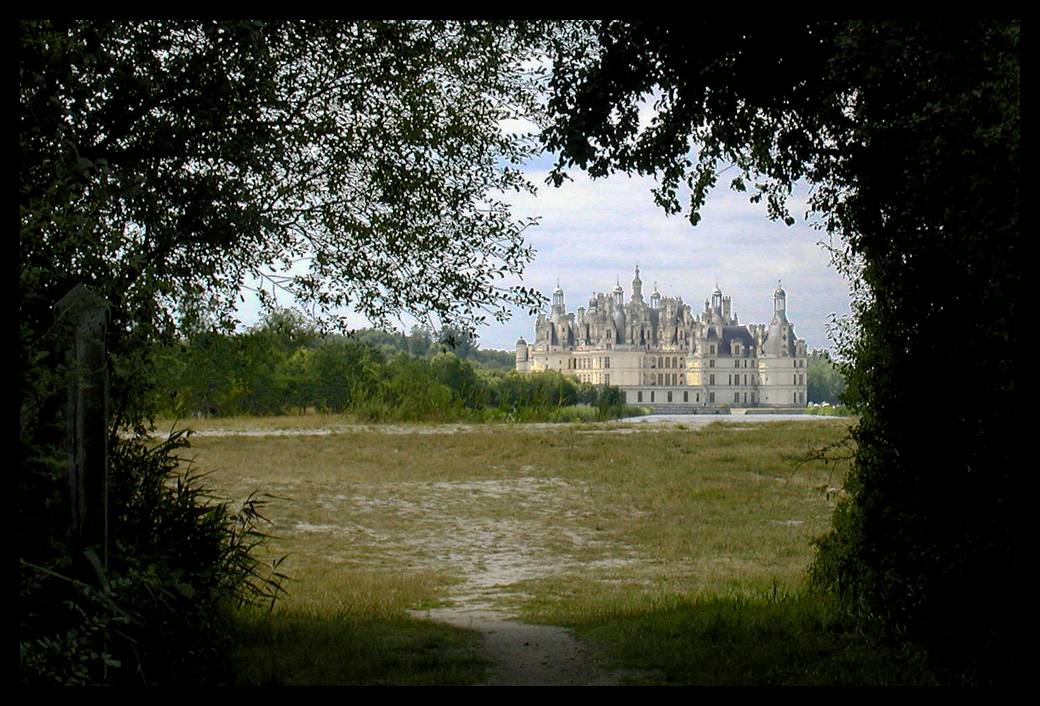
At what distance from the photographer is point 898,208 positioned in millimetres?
5664

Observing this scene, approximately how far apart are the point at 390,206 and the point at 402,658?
109 inches

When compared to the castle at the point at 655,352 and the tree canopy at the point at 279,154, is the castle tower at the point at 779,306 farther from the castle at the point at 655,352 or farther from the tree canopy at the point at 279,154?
the tree canopy at the point at 279,154

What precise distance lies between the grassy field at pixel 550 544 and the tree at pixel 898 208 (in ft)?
1.97

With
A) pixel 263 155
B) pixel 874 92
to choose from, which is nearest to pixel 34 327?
pixel 263 155

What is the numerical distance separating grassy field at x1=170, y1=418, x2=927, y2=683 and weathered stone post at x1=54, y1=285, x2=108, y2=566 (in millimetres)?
1204

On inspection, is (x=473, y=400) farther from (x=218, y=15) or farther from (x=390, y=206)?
(x=218, y=15)

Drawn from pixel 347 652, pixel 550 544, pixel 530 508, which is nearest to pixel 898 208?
pixel 347 652

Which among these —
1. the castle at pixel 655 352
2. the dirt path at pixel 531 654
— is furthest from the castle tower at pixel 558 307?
the dirt path at pixel 531 654

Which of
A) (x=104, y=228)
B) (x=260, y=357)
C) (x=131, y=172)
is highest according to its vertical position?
(x=131, y=172)

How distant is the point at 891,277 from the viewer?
5.82m

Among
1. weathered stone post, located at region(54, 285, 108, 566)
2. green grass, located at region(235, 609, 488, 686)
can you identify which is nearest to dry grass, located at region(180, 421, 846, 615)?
green grass, located at region(235, 609, 488, 686)

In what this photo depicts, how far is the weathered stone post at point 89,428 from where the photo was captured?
14.7 ft

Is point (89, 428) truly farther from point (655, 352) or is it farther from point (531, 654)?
point (655, 352)

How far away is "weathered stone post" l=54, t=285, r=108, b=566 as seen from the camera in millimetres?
4469
